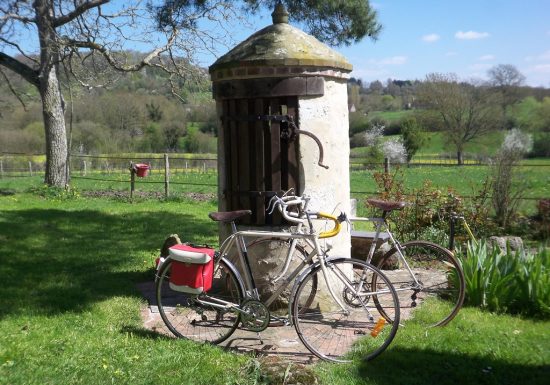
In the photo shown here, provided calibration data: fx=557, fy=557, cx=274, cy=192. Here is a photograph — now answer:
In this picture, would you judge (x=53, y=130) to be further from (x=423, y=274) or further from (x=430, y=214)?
(x=423, y=274)

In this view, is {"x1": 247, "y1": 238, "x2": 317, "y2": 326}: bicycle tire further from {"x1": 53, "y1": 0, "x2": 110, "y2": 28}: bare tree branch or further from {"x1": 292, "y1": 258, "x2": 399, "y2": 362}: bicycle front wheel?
{"x1": 53, "y1": 0, "x2": 110, "y2": 28}: bare tree branch

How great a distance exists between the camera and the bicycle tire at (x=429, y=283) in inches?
201

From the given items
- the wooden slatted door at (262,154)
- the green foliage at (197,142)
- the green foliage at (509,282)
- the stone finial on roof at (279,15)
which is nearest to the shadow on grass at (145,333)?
the wooden slatted door at (262,154)

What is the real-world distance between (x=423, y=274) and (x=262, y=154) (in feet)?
9.49

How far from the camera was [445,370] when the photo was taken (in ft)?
13.3

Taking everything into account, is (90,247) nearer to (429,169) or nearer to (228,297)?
(228,297)

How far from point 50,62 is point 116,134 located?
945 inches

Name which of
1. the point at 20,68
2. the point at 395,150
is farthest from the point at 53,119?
the point at 395,150

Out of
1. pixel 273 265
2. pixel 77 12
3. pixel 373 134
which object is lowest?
pixel 273 265

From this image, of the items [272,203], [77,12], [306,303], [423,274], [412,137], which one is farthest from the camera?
[412,137]

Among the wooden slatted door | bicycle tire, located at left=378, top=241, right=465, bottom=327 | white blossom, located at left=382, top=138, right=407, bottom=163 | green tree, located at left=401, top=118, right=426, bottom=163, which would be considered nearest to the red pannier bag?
the wooden slatted door

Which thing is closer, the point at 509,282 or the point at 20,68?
the point at 509,282

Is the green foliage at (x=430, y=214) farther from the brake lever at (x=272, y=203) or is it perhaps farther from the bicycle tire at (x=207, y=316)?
the bicycle tire at (x=207, y=316)

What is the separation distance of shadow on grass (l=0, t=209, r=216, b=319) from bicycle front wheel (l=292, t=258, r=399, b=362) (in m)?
2.20
